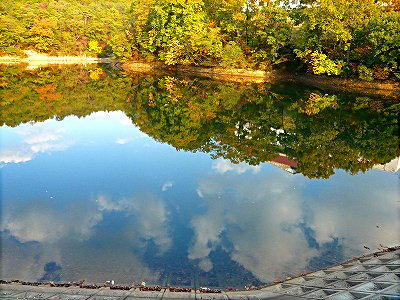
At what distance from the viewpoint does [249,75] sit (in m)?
42.8

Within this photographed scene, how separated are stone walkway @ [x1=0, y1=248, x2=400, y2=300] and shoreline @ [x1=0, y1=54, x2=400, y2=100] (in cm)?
2824

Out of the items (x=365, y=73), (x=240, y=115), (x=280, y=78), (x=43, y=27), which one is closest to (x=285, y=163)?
(x=240, y=115)

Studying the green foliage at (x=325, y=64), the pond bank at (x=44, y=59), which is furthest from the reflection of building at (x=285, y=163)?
the pond bank at (x=44, y=59)

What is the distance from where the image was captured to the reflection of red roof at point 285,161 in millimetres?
14659

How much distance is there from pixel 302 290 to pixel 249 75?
38.3 m

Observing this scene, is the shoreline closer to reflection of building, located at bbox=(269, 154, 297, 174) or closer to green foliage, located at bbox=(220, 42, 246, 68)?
green foliage, located at bbox=(220, 42, 246, 68)

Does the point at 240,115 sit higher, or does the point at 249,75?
the point at 249,75

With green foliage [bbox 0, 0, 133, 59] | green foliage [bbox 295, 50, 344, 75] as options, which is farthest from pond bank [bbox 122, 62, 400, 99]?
green foliage [bbox 0, 0, 133, 59]

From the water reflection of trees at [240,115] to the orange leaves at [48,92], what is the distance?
0.08m

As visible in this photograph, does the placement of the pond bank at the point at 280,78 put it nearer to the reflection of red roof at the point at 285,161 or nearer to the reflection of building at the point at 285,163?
the reflection of red roof at the point at 285,161

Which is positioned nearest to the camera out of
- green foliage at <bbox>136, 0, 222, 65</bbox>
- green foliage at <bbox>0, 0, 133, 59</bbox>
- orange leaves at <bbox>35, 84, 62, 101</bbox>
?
orange leaves at <bbox>35, 84, 62, 101</bbox>

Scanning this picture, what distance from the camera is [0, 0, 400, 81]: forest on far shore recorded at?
32.5 m

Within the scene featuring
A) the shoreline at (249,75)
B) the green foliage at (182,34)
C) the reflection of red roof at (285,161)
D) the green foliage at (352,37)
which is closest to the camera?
the reflection of red roof at (285,161)

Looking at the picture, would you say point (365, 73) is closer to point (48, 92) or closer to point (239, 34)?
point (239, 34)
